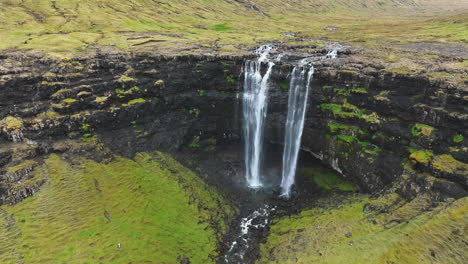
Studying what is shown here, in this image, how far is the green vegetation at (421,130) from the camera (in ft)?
103

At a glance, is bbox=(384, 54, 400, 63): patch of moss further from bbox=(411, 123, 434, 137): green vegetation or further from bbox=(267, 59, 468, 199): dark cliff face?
bbox=(411, 123, 434, 137): green vegetation

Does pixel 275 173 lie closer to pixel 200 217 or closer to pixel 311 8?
pixel 200 217

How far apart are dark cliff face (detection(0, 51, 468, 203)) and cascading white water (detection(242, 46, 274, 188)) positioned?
134 cm

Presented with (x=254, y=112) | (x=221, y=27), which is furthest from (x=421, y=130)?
(x=221, y=27)

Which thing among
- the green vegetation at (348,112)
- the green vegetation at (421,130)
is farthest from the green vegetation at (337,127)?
the green vegetation at (421,130)

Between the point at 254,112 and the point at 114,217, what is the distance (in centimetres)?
2612

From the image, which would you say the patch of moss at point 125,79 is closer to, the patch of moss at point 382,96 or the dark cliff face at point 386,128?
the dark cliff face at point 386,128

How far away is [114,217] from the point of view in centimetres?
3061

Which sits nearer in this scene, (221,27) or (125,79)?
(125,79)

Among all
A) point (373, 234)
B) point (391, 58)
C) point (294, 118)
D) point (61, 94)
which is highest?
point (391, 58)

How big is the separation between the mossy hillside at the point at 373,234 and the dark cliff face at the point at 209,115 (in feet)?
9.72

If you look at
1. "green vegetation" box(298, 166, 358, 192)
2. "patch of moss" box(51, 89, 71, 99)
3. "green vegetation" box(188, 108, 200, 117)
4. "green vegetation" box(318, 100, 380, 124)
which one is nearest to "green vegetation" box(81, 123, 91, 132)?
"patch of moss" box(51, 89, 71, 99)

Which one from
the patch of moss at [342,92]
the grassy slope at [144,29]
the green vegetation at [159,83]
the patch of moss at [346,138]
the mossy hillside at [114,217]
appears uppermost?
the grassy slope at [144,29]

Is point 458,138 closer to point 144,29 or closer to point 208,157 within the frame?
point 208,157
